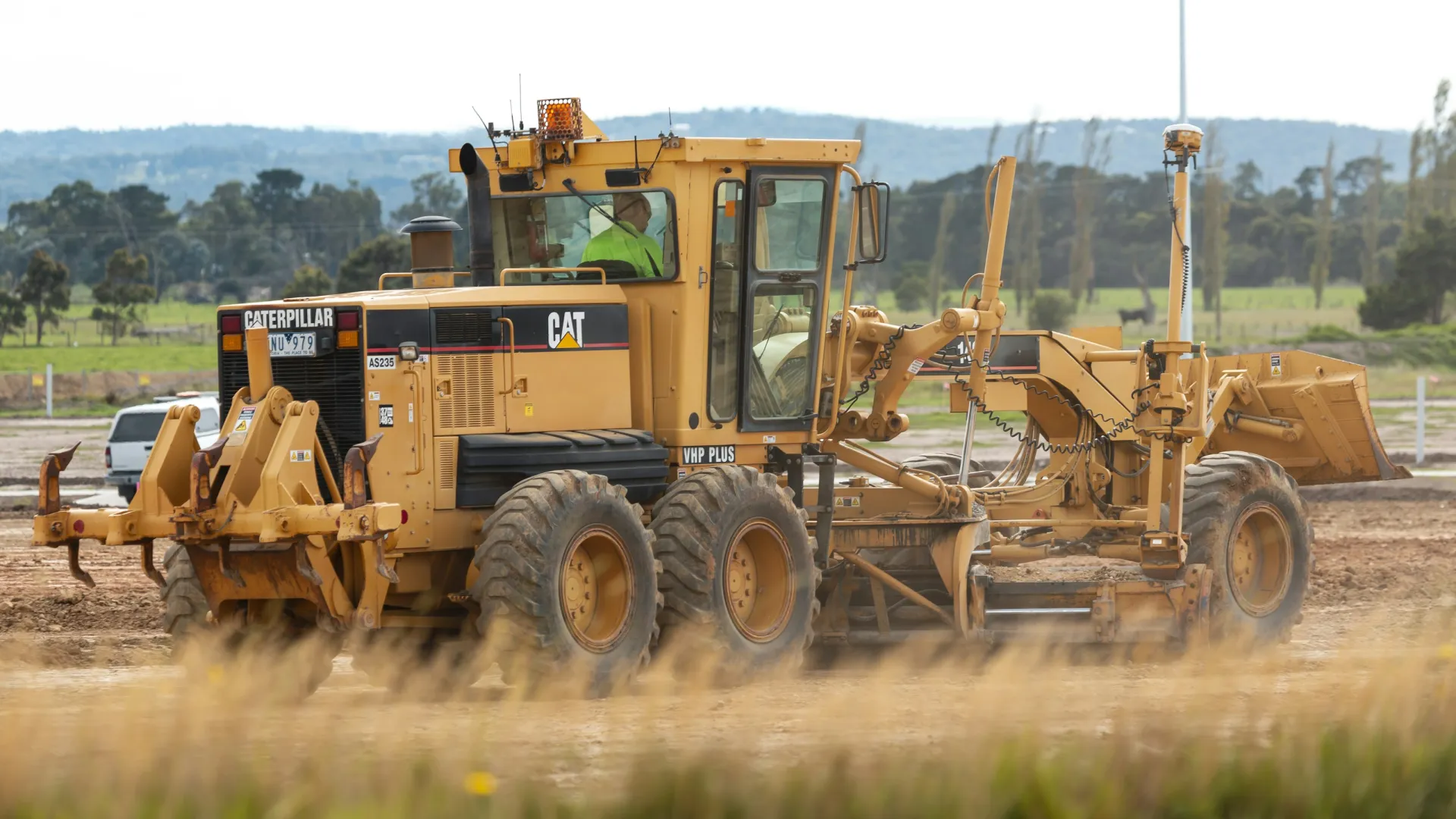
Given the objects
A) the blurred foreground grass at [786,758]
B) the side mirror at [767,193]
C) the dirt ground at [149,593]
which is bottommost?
the dirt ground at [149,593]

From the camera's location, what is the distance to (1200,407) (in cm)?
1374

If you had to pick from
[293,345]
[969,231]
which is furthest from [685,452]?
[969,231]

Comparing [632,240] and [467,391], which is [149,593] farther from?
[632,240]

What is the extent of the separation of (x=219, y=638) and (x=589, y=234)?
354cm

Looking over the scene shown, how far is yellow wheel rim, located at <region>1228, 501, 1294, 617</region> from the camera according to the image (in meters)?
14.3

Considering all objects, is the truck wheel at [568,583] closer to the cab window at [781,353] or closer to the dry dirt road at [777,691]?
the dry dirt road at [777,691]

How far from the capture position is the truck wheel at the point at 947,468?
15.3 meters

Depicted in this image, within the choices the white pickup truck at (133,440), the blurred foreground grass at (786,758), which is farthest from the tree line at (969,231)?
the blurred foreground grass at (786,758)

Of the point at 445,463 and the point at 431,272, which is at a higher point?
the point at 431,272

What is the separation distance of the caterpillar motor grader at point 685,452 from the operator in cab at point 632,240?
0.02 m

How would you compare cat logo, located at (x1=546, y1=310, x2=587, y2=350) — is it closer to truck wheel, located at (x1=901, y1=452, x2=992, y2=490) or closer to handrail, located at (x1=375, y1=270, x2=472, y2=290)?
handrail, located at (x1=375, y1=270, x2=472, y2=290)

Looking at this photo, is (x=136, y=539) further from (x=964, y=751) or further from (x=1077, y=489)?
(x=1077, y=489)

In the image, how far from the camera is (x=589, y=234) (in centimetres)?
1242

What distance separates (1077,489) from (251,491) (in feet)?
23.1
